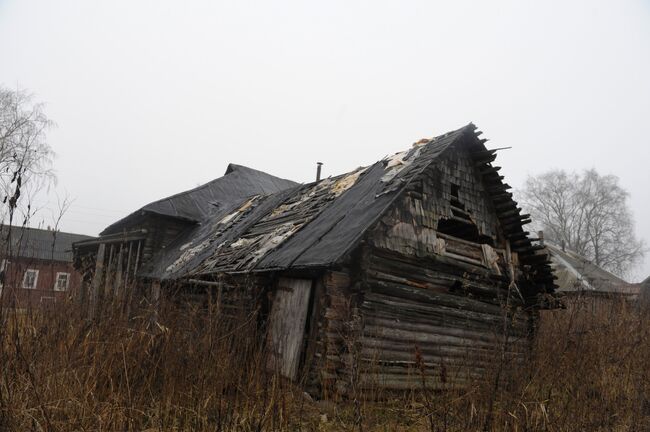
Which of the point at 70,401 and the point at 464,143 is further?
the point at 464,143

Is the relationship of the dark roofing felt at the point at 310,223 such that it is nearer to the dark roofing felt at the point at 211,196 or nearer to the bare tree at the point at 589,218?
the dark roofing felt at the point at 211,196

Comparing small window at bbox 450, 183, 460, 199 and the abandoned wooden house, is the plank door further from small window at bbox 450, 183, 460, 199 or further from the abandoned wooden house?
small window at bbox 450, 183, 460, 199

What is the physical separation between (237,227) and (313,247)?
6.50 metres

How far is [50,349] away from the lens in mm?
4336

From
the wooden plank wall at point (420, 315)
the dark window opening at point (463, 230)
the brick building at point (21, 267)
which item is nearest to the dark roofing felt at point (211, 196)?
the dark window opening at point (463, 230)

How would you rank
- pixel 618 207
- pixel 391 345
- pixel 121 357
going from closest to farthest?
pixel 121 357, pixel 391 345, pixel 618 207

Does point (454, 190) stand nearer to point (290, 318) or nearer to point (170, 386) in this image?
point (290, 318)

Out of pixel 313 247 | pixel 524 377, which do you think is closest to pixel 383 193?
pixel 313 247

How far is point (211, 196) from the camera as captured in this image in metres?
20.4

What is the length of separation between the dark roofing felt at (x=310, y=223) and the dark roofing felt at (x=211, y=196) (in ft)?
9.72

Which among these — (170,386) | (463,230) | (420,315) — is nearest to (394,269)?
(420,315)

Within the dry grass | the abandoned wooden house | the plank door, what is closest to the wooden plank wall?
the abandoned wooden house

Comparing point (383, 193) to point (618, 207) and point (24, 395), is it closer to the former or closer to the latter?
point (24, 395)

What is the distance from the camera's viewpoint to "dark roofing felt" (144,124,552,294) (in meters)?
7.98
